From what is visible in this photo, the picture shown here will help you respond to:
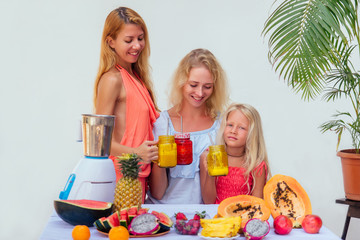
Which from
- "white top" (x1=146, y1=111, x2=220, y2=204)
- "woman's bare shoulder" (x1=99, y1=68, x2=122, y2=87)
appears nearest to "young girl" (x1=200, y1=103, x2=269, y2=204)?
"white top" (x1=146, y1=111, x2=220, y2=204)

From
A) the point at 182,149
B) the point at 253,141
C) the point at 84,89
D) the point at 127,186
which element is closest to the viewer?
the point at 127,186

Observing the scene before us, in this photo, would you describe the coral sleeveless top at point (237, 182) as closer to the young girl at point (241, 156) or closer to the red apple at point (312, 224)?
the young girl at point (241, 156)

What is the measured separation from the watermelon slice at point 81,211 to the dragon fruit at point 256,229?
1.90ft

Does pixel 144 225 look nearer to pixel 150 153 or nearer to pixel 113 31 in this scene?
pixel 150 153

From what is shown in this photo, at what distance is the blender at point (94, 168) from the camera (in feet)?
7.36

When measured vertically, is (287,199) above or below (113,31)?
below

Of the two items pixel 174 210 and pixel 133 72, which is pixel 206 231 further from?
pixel 133 72

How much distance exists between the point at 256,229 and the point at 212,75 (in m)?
1.37

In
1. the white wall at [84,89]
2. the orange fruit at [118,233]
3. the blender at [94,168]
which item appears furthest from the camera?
the white wall at [84,89]

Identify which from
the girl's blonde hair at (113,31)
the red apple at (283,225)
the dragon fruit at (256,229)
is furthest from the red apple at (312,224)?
the girl's blonde hair at (113,31)

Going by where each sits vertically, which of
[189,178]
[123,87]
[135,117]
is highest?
[123,87]

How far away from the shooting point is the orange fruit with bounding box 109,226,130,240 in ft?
6.06

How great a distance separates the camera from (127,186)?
2189 millimetres

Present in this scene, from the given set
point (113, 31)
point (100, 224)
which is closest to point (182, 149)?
point (100, 224)
